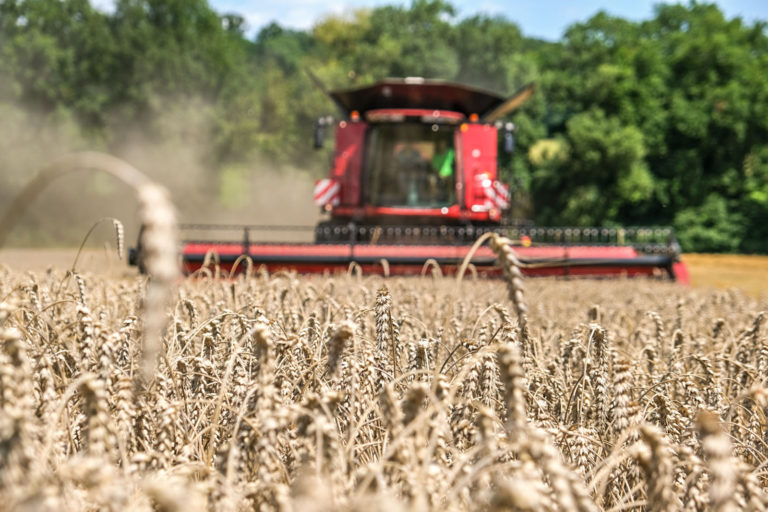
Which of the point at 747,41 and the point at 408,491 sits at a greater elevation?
the point at 747,41

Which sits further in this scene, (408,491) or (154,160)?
(154,160)

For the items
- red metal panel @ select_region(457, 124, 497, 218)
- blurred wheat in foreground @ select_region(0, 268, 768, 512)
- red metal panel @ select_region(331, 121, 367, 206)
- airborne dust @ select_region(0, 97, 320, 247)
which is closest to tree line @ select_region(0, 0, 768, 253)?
airborne dust @ select_region(0, 97, 320, 247)

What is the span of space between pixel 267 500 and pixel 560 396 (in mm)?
1016

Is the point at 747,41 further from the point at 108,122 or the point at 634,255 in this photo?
the point at 634,255

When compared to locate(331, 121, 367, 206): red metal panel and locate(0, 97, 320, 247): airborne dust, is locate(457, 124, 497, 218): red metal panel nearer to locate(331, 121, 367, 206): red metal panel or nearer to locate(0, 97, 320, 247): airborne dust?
locate(331, 121, 367, 206): red metal panel

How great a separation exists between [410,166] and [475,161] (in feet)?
2.74

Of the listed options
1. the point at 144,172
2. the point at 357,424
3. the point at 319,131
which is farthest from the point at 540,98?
the point at 357,424

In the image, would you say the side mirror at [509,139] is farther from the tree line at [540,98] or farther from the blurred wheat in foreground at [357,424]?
the tree line at [540,98]

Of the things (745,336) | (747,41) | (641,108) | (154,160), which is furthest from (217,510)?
(747,41)

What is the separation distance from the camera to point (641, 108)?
30859mm

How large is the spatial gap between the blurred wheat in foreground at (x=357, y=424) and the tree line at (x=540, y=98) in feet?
71.9

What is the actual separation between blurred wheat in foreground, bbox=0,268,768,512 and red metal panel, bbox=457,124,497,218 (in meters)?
7.30

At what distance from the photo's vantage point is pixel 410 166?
32.8ft

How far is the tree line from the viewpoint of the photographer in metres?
26.2
